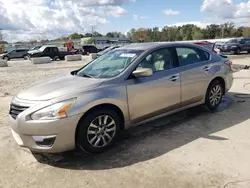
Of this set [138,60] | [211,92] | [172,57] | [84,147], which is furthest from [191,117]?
[84,147]

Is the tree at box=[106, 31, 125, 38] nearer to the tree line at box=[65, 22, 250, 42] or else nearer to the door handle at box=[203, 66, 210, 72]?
the tree line at box=[65, 22, 250, 42]

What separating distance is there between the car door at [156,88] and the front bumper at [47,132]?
106 cm

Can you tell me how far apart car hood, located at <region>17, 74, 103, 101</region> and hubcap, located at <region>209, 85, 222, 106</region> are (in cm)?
273

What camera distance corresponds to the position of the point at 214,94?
19.3 feet

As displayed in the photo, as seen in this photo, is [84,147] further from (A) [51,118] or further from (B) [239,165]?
(B) [239,165]

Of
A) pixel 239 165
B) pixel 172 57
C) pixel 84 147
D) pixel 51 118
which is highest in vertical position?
pixel 172 57

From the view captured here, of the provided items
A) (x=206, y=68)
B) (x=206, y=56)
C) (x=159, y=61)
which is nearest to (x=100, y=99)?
(x=159, y=61)

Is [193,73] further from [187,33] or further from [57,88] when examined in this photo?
[187,33]

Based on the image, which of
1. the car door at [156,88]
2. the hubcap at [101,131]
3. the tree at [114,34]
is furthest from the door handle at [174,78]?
the tree at [114,34]

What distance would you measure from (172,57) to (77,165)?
263 cm

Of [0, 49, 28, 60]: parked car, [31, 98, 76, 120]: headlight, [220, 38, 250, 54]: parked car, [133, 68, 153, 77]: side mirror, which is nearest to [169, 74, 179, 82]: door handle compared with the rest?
[133, 68, 153, 77]: side mirror

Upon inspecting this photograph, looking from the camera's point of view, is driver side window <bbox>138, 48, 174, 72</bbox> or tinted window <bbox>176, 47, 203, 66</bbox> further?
tinted window <bbox>176, 47, 203, 66</bbox>

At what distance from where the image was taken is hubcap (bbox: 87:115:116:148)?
3.94 meters

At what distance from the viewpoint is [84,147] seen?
3.90 m
